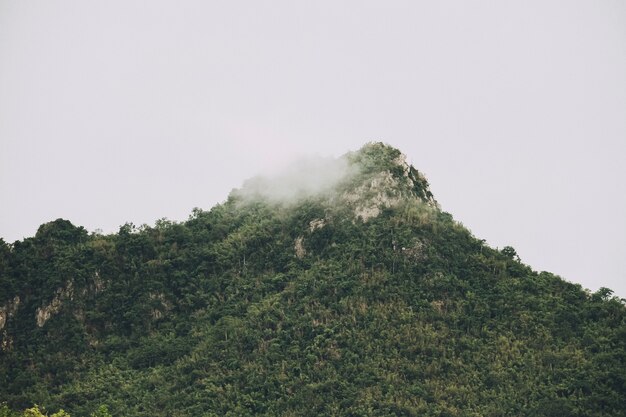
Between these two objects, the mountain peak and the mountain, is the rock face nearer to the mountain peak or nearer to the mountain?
the mountain

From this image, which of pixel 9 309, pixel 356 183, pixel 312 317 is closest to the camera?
Answer: pixel 312 317

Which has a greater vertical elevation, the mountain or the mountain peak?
the mountain peak

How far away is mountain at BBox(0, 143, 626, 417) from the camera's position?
346 ft

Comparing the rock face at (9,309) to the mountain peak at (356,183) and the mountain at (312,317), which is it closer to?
the mountain at (312,317)

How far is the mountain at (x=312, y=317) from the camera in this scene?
105 metres

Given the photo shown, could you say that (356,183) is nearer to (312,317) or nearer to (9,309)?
(312,317)

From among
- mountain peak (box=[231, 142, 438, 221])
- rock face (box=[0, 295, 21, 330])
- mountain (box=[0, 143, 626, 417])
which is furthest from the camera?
mountain peak (box=[231, 142, 438, 221])

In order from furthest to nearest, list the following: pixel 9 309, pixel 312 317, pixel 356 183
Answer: pixel 356 183
pixel 9 309
pixel 312 317

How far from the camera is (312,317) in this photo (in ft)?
372

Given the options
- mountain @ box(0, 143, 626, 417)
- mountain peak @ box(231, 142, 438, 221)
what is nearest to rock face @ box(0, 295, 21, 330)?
mountain @ box(0, 143, 626, 417)

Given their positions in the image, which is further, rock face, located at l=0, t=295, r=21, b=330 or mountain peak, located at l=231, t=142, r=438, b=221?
mountain peak, located at l=231, t=142, r=438, b=221

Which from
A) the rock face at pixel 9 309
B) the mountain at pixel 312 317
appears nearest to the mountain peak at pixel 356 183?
the mountain at pixel 312 317

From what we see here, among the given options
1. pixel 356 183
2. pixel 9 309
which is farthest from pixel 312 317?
pixel 9 309

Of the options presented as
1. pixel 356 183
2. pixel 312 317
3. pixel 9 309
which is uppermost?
pixel 356 183
